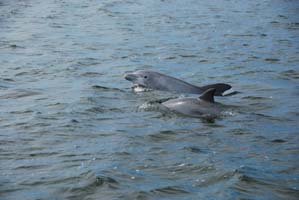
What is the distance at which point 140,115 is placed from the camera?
1408 cm

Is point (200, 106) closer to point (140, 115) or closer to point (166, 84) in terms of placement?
point (140, 115)

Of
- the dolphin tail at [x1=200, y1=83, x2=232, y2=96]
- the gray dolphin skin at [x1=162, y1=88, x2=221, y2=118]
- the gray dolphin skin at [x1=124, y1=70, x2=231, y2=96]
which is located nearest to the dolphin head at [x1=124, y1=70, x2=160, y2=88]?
the gray dolphin skin at [x1=124, y1=70, x2=231, y2=96]

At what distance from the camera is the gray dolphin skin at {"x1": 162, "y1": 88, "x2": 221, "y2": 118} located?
13.7 meters

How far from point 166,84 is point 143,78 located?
667 millimetres

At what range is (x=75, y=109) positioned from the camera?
571 inches

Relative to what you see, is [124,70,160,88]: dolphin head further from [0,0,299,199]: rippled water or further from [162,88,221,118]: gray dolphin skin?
[162,88,221,118]: gray dolphin skin

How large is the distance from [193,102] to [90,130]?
2249 mm

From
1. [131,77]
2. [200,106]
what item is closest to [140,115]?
[200,106]

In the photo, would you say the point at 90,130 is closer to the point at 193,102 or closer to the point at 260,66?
the point at 193,102

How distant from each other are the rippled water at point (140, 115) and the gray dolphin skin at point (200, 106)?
0.23 metres

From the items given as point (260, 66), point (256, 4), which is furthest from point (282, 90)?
point (256, 4)

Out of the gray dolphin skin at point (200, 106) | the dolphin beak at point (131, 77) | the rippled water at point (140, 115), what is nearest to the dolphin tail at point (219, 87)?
the rippled water at point (140, 115)

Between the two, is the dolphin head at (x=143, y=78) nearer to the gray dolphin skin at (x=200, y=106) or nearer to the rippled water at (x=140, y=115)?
the rippled water at (x=140, y=115)

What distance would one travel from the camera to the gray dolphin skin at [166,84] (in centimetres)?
1563
